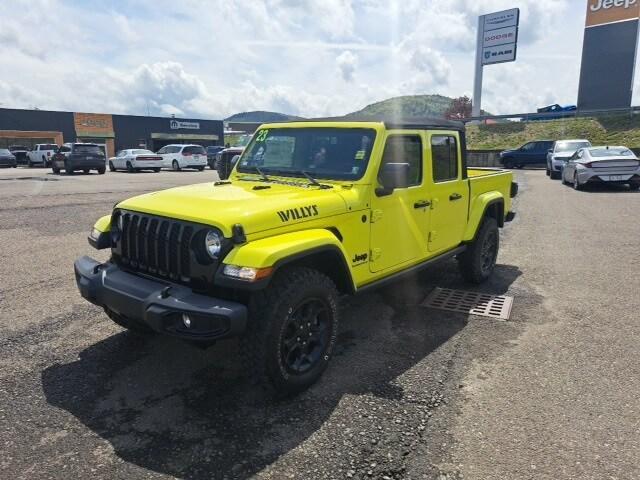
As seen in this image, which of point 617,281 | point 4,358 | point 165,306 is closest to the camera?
point 165,306

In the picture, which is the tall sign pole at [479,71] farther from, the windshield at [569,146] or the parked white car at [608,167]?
the parked white car at [608,167]

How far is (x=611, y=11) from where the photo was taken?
148 feet

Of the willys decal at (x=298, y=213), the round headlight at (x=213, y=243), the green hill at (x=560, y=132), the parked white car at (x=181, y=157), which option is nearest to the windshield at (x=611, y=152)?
the willys decal at (x=298, y=213)

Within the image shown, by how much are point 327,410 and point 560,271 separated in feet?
14.9

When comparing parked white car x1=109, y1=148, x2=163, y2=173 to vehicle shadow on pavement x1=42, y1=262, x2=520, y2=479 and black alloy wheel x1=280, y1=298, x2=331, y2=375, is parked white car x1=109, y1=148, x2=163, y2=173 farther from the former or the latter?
black alloy wheel x1=280, y1=298, x2=331, y2=375

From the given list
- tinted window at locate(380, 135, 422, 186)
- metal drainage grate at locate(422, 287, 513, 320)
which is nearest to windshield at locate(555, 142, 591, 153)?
metal drainage grate at locate(422, 287, 513, 320)

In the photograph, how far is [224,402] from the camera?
3.15 meters

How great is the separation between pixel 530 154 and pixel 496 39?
2234 cm

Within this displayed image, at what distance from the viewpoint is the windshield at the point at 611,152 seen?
14.5 meters

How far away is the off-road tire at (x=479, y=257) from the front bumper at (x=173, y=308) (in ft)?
11.5

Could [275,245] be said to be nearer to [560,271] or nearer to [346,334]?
[346,334]

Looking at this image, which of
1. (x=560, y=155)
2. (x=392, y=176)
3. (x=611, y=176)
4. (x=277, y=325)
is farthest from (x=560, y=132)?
(x=277, y=325)

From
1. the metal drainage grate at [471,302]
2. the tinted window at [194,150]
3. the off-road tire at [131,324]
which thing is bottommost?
the metal drainage grate at [471,302]

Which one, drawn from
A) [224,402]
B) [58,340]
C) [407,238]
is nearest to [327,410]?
[224,402]
